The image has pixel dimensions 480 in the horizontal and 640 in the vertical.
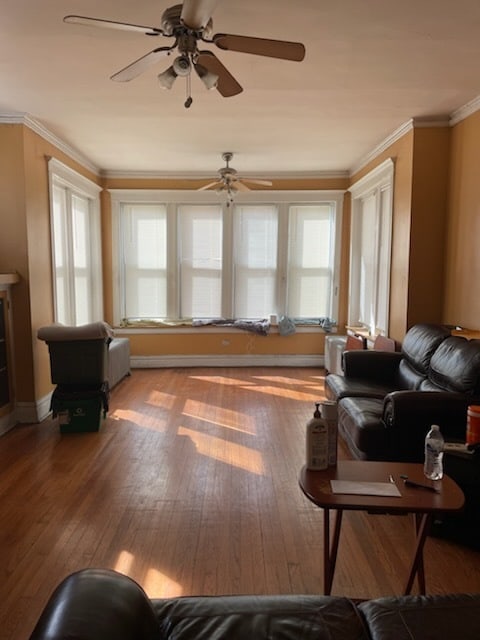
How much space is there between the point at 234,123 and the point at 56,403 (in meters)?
3.03

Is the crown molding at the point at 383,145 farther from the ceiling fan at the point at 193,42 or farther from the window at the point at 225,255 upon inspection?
the ceiling fan at the point at 193,42

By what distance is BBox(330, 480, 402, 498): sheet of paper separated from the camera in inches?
61.8

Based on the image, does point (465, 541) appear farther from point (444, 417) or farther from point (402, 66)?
point (402, 66)

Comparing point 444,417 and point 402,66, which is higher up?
point 402,66

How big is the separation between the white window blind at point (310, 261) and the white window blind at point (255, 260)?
262 mm

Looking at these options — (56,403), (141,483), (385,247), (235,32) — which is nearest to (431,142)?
(385,247)

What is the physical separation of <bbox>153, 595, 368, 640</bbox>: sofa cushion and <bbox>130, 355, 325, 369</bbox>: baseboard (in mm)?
5089

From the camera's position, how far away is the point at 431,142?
3902mm

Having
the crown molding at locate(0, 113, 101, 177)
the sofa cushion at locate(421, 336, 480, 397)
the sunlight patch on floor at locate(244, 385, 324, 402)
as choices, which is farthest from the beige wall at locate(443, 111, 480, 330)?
the crown molding at locate(0, 113, 101, 177)

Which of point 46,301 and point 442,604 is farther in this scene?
point 46,301

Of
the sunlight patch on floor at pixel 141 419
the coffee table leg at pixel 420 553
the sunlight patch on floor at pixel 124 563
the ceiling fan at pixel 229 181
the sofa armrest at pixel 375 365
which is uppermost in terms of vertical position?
the ceiling fan at pixel 229 181

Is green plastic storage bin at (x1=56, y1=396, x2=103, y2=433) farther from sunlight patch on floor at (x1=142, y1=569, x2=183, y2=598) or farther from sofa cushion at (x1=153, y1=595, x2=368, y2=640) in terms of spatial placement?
sofa cushion at (x1=153, y1=595, x2=368, y2=640)

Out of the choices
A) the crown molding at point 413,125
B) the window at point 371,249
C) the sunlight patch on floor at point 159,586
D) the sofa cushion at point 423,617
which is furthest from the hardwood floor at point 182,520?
the crown molding at point 413,125

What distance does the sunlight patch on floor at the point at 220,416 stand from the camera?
3965 millimetres
